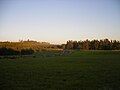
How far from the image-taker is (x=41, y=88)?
15.4 m

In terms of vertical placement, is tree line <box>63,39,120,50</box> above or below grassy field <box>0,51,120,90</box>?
above

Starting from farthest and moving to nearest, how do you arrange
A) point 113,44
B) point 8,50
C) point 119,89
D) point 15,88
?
point 113,44, point 8,50, point 15,88, point 119,89

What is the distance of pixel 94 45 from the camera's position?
6555 inches

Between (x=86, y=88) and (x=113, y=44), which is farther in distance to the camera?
(x=113, y=44)

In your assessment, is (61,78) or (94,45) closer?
(61,78)

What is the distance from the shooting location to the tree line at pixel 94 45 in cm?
15500

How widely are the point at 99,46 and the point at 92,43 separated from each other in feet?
26.2

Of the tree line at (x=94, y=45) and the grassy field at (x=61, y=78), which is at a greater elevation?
the tree line at (x=94, y=45)

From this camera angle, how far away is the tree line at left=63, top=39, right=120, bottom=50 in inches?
6102

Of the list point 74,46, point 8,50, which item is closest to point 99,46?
point 74,46

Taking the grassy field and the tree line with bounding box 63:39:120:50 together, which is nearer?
the grassy field

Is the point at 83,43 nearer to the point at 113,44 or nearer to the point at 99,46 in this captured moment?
the point at 99,46

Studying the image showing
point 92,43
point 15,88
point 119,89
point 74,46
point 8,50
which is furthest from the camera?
point 74,46

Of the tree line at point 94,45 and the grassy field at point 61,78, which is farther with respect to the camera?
the tree line at point 94,45
